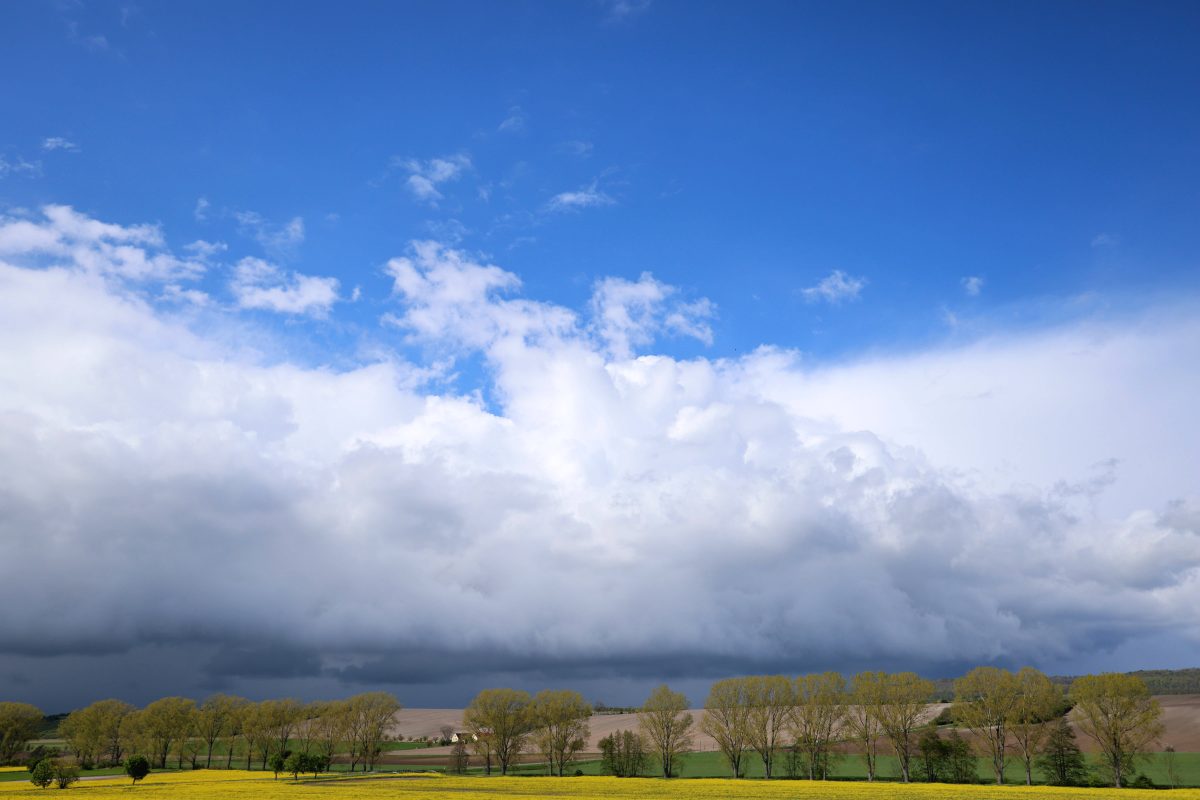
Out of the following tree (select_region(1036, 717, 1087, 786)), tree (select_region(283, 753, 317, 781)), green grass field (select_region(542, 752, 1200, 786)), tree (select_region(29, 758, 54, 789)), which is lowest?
green grass field (select_region(542, 752, 1200, 786))

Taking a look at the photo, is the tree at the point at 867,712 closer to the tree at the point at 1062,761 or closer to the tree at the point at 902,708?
the tree at the point at 902,708

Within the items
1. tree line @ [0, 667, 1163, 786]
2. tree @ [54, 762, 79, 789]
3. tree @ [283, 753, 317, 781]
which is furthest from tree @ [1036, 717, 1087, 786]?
tree @ [54, 762, 79, 789]

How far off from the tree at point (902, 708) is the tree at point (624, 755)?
52.9 m

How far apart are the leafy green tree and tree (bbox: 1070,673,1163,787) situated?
68.5 m

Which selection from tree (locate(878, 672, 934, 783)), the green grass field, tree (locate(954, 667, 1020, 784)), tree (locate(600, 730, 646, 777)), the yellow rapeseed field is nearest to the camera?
the yellow rapeseed field

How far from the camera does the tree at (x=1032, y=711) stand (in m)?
162

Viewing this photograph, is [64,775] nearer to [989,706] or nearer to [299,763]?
[299,763]

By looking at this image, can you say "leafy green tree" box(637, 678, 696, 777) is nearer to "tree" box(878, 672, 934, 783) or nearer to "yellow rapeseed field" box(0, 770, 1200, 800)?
"tree" box(878, 672, 934, 783)

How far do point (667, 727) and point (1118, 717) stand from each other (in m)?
91.4

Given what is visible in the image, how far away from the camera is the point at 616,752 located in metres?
180

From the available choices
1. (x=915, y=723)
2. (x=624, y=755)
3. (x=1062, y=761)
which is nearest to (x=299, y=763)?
(x=624, y=755)

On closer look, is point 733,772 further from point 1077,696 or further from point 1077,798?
point 1077,798

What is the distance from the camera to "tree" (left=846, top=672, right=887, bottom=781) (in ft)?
586

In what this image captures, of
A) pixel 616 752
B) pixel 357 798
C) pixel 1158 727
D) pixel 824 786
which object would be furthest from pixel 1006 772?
pixel 357 798
